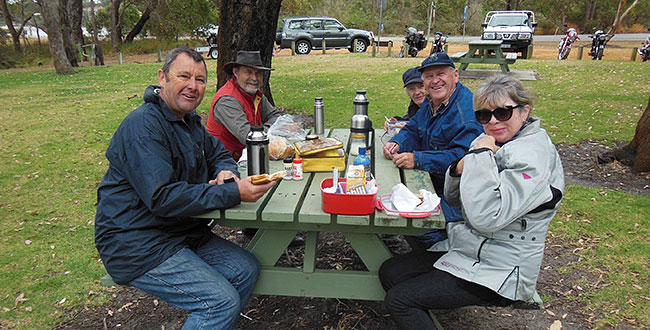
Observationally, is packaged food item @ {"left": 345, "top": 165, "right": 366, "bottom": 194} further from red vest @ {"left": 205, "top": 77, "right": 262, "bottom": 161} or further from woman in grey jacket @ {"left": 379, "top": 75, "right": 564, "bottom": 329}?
red vest @ {"left": 205, "top": 77, "right": 262, "bottom": 161}

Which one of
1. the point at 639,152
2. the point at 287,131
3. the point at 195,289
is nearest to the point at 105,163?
the point at 287,131

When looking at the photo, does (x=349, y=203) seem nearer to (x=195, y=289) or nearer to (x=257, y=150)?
(x=257, y=150)

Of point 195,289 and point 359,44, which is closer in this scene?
point 195,289

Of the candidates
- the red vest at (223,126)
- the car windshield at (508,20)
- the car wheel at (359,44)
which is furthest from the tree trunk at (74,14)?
the red vest at (223,126)

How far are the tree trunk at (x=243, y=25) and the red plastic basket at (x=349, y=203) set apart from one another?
4.18m

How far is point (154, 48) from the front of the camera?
26.4 meters

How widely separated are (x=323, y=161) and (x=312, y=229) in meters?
0.63

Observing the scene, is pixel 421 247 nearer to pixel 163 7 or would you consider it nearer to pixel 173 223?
Answer: pixel 173 223

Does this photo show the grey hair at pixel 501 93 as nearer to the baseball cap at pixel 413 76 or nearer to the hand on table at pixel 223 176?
the hand on table at pixel 223 176

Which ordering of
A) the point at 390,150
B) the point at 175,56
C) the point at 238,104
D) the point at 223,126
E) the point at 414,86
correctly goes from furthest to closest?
1. the point at 414,86
2. the point at 223,126
3. the point at 238,104
4. the point at 390,150
5. the point at 175,56

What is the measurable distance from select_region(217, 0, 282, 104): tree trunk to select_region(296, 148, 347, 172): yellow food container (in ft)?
11.5

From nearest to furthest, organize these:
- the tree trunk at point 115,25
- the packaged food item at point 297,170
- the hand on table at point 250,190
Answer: the hand on table at point 250,190 < the packaged food item at point 297,170 < the tree trunk at point 115,25

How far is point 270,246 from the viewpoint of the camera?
254 cm

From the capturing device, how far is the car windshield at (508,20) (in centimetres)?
1746
